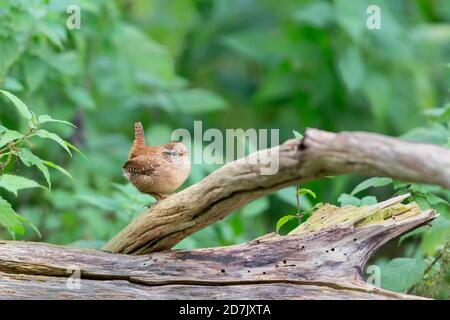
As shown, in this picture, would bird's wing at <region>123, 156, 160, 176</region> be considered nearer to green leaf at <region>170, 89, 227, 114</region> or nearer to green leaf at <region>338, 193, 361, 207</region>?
green leaf at <region>338, 193, 361, 207</region>

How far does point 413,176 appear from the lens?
2.40 meters

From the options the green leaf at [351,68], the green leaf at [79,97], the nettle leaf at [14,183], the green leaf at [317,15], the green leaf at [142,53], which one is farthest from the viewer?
the green leaf at [317,15]

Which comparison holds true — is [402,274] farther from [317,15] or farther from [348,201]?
[317,15]

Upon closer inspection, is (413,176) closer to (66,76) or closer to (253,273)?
(253,273)

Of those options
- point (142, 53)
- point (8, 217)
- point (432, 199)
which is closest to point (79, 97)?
point (142, 53)

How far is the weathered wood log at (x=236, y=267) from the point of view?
3018mm

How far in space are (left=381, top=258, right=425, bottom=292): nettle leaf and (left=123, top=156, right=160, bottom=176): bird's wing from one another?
40.1 inches

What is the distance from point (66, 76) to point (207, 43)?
266 centimetres

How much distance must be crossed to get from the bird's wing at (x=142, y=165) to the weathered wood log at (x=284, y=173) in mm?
278

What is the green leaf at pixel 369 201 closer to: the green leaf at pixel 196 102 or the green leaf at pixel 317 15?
the green leaf at pixel 196 102

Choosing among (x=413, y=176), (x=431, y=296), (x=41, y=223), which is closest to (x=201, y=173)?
(x=41, y=223)

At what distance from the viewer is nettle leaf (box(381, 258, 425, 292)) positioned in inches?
137

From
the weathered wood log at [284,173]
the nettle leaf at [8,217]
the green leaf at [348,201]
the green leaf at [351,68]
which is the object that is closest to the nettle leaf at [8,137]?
the nettle leaf at [8,217]

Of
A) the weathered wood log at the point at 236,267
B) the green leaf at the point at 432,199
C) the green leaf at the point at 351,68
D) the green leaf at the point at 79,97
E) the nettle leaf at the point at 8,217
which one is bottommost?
the weathered wood log at the point at 236,267
